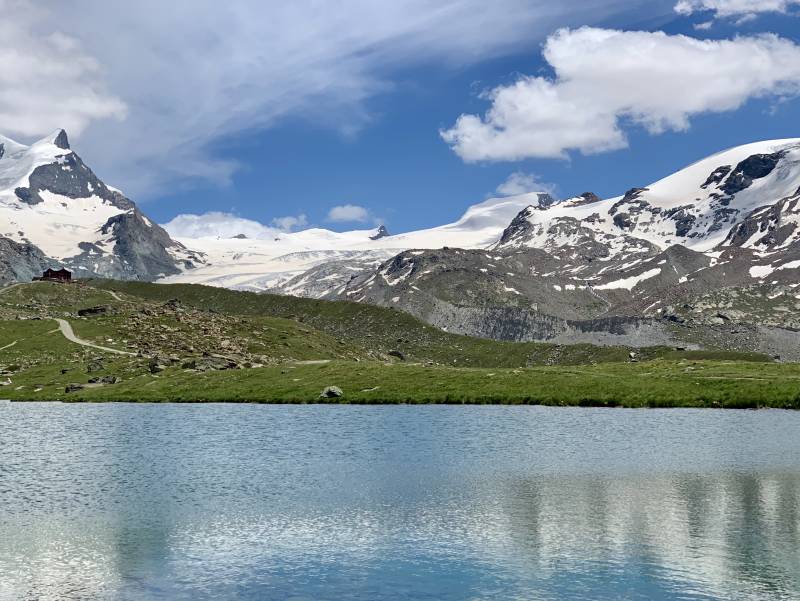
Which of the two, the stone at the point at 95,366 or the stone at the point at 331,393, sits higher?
the stone at the point at 95,366

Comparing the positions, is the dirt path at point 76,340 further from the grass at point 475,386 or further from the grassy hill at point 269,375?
the grass at point 475,386

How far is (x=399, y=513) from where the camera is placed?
41031 mm

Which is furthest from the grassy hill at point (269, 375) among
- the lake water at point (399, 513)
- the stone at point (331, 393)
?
the lake water at point (399, 513)

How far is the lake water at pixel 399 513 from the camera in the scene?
97.5 ft

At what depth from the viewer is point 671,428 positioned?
78.1m

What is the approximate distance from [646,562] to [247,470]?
28.8 m

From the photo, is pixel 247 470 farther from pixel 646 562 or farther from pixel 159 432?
pixel 646 562

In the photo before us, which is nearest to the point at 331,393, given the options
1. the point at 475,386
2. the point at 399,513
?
the point at 475,386

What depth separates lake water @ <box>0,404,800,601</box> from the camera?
2970cm

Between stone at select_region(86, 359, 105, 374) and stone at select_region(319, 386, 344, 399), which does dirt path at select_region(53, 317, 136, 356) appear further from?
stone at select_region(319, 386, 344, 399)

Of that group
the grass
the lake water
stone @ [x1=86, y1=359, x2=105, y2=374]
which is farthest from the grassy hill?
the lake water

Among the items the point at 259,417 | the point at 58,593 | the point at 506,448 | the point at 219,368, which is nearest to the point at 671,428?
the point at 506,448

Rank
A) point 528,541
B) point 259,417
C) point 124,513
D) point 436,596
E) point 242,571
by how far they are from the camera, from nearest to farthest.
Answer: point 436,596, point 242,571, point 528,541, point 124,513, point 259,417

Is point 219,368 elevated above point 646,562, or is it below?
above
